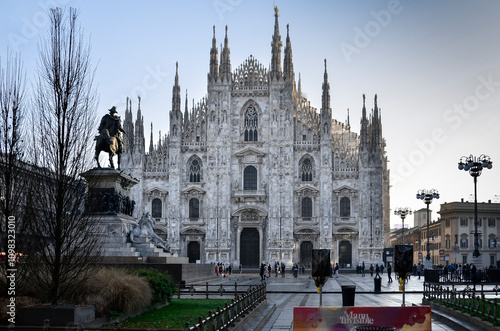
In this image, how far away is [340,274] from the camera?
62438mm

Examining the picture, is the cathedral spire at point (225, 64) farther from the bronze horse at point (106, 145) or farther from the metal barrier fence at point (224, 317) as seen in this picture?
the metal barrier fence at point (224, 317)

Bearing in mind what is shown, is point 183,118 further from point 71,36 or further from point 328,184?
point 71,36

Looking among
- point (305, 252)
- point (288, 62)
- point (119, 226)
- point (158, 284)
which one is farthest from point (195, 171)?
point (158, 284)

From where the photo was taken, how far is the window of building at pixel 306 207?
66.4 meters

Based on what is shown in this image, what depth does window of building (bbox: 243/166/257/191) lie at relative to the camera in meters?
67.2

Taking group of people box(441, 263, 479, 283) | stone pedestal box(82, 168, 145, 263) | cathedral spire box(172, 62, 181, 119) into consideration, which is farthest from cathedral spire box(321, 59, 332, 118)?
stone pedestal box(82, 168, 145, 263)

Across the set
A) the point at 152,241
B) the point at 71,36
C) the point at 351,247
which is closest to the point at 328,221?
the point at 351,247

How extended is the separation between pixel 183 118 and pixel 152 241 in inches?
1514

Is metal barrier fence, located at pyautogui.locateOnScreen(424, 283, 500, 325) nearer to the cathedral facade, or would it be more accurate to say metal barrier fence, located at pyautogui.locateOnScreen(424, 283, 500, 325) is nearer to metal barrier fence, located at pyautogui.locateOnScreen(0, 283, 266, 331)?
metal barrier fence, located at pyautogui.locateOnScreen(0, 283, 266, 331)

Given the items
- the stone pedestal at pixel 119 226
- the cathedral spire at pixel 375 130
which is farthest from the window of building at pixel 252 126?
the stone pedestal at pixel 119 226

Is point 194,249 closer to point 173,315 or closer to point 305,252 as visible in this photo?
point 305,252

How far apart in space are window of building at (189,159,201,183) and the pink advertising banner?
55.1 meters

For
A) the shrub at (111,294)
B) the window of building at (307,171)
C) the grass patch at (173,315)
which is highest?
the window of building at (307,171)

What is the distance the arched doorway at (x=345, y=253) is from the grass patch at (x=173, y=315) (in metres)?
43.4
